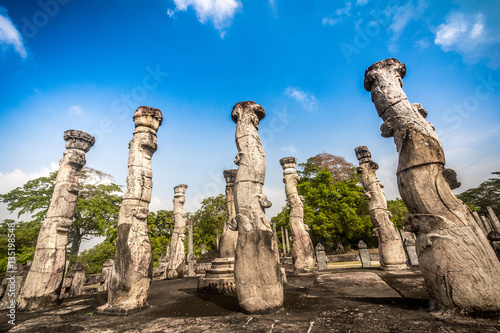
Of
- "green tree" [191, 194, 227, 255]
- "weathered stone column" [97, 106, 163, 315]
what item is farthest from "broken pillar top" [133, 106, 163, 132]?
"green tree" [191, 194, 227, 255]

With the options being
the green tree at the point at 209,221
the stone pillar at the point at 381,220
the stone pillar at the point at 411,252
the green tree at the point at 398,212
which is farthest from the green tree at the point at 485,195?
the green tree at the point at 209,221

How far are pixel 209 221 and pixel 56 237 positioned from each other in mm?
23131

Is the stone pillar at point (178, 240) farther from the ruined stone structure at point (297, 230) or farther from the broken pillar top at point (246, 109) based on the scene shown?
the broken pillar top at point (246, 109)

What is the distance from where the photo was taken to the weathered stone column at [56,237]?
5.02 meters

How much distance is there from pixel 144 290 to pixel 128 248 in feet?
2.83

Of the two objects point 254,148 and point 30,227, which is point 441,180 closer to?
point 254,148

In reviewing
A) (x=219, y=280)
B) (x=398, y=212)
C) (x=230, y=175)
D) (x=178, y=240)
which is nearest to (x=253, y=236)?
(x=219, y=280)

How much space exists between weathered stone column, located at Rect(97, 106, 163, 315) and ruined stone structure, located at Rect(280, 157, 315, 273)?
19.4 ft

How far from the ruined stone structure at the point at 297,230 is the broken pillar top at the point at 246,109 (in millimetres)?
5227

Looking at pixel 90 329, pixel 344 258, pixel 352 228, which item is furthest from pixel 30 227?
pixel 352 228

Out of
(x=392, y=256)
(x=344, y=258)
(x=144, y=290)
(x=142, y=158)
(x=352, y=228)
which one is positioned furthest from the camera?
(x=352, y=228)

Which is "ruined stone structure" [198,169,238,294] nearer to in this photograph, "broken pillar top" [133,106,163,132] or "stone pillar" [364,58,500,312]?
"broken pillar top" [133,106,163,132]

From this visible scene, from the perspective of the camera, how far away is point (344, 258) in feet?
55.2

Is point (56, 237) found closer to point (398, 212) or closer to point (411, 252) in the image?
point (411, 252)
